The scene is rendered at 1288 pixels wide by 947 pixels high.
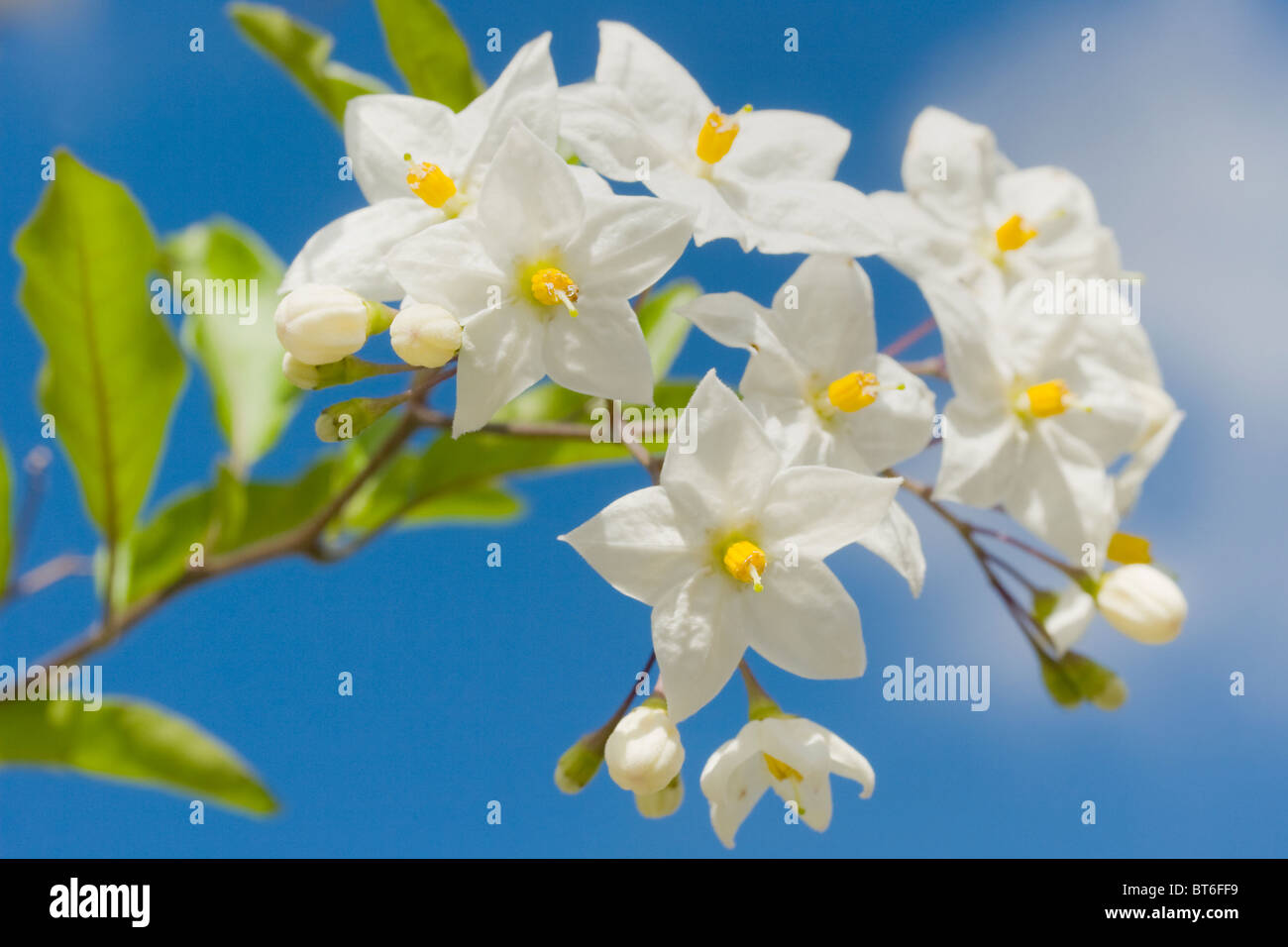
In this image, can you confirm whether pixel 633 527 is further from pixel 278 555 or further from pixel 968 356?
pixel 278 555

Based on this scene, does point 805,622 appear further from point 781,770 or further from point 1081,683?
point 1081,683

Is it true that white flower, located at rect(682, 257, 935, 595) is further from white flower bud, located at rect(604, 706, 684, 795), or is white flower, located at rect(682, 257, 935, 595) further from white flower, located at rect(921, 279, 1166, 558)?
white flower bud, located at rect(604, 706, 684, 795)

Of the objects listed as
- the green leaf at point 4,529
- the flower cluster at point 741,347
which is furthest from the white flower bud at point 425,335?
the green leaf at point 4,529

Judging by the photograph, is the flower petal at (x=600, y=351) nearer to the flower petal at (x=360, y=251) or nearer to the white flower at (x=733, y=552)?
the white flower at (x=733, y=552)

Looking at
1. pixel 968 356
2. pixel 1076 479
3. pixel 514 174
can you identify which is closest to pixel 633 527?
pixel 514 174

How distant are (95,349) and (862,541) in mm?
1220

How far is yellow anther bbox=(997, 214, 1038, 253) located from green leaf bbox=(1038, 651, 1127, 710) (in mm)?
610

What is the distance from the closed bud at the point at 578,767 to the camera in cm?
125

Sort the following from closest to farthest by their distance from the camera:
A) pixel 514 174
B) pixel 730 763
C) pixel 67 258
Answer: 1. pixel 514 174
2. pixel 730 763
3. pixel 67 258

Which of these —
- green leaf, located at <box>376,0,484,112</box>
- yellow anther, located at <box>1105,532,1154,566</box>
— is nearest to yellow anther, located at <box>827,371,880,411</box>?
yellow anther, located at <box>1105,532,1154,566</box>

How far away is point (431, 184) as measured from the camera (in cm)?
113

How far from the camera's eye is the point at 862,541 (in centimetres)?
110

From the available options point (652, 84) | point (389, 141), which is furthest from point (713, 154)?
point (389, 141)

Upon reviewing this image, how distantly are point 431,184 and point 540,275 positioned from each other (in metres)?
0.20
